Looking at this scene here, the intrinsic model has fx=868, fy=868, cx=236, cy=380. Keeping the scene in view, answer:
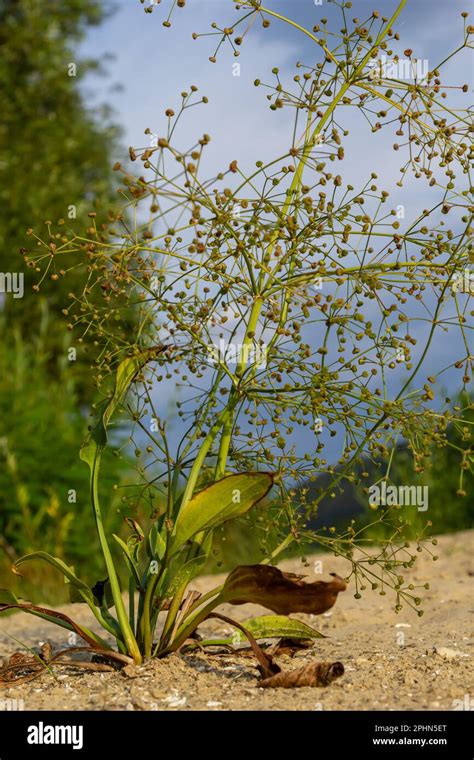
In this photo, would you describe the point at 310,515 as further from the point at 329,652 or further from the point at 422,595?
the point at 422,595

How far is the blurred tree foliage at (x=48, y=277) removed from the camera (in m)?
6.42

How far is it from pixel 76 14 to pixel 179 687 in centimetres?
1143

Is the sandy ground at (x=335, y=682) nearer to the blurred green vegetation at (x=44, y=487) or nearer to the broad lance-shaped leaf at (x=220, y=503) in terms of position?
the broad lance-shaped leaf at (x=220, y=503)

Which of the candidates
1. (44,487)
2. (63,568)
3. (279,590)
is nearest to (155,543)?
(63,568)

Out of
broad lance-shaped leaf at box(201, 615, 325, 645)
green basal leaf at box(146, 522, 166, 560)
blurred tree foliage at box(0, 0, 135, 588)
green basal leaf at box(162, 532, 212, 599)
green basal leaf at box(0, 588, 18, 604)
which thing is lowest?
broad lance-shaped leaf at box(201, 615, 325, 645)

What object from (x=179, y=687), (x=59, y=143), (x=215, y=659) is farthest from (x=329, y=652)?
(x=59, y=143)

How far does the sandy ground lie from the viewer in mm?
2691

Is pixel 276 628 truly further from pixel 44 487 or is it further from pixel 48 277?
pixel 48 277

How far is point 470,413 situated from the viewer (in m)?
7.81

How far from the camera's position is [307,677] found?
2.80m

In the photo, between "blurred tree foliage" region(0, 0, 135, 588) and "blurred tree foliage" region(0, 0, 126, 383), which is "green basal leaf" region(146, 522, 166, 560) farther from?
"blurred tree foliage" region(0, 0, 126, 383)

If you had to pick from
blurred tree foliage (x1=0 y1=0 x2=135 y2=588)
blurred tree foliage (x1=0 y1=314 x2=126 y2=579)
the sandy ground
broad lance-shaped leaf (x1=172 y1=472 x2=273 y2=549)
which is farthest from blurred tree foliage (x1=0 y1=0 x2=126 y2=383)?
broad lance-shaped leaf (x1=172 y1=472 x2=273 y2=549)

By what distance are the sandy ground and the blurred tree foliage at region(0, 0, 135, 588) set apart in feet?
7.19

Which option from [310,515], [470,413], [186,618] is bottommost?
[186,618]
